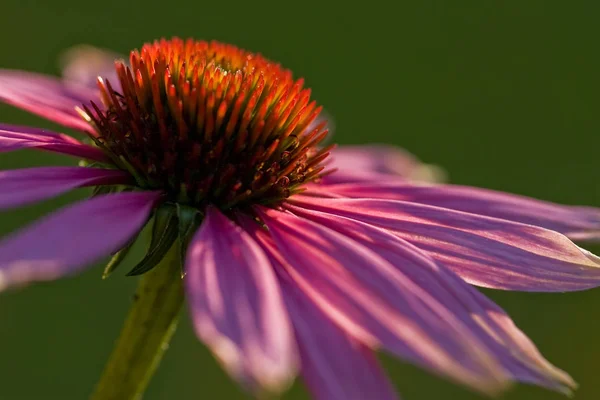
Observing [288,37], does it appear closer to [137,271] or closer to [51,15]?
[51,15]

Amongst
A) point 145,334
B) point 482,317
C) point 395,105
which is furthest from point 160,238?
point 395,105

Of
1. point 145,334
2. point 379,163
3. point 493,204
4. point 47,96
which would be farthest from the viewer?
point 379,163

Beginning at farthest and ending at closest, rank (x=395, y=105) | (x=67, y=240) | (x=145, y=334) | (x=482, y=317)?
(x=395, y=105) → (x=145, y=334) → (x=482, y=317) → (x=67, y=240)

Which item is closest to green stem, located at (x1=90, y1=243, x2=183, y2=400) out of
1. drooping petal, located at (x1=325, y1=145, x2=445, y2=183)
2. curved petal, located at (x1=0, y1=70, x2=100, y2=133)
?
curved petal, located at (x1=0, y1=70, x2=100, y2=133)

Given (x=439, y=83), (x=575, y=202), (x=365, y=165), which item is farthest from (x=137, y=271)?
(x=439, y=83)

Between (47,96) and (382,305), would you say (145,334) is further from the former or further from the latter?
(47,96)

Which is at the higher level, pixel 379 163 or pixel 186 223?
pixel 379 163
